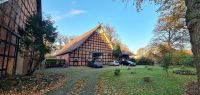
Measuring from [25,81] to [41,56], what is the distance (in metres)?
5.53

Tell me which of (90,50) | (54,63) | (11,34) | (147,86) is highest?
(90,50)

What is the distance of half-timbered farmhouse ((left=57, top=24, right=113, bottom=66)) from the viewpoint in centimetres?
4184

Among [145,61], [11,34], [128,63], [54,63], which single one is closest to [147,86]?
[11,34]

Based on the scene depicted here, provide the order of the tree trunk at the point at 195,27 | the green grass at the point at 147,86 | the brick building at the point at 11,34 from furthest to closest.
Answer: the brick building at the point at 11,34 < the green grass at the point at 147,86 < the tree trunk at the point at 195,27

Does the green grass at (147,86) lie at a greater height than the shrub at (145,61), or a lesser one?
lesser

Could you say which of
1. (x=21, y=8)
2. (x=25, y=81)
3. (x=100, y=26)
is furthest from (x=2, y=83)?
(x=100, y=26)

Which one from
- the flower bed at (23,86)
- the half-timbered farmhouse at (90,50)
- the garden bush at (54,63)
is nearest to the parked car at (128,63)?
the half-timbered farmhouse at (90,50)

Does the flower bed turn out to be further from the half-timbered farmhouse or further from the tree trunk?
the half-timbered farmhouse

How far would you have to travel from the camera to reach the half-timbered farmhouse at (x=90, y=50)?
41.8 meters

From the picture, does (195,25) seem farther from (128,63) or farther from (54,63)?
(128,63)

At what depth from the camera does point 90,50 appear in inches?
1746

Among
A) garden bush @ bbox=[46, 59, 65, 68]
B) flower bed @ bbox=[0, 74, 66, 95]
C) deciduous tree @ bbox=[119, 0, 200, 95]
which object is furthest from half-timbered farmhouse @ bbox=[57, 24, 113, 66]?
deciduous tree @ bbox=[119, 0, 200, 95]

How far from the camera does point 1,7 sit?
1592 cm

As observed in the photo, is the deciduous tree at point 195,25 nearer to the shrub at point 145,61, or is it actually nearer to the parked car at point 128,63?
the parked car at point 128,63
